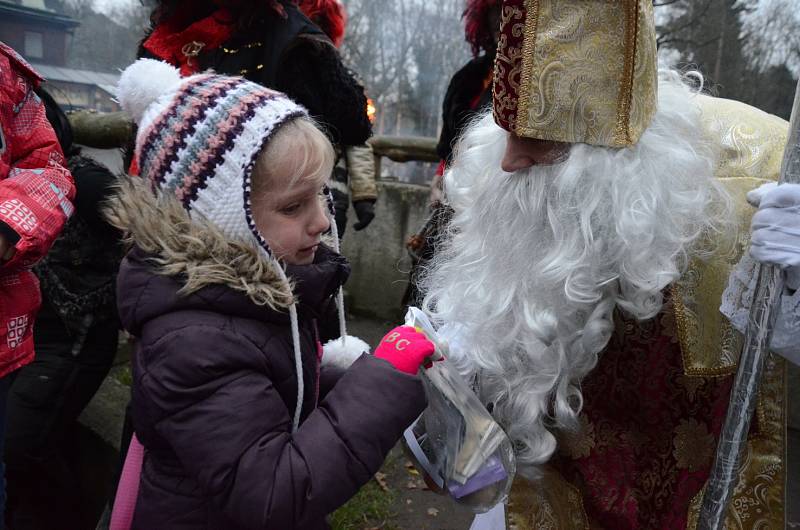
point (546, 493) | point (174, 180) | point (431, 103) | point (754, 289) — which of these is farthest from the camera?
point (431, 103)

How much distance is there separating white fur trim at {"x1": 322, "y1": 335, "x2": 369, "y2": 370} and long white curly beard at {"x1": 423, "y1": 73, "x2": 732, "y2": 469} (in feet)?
1.11

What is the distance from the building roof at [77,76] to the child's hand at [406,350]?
254cm

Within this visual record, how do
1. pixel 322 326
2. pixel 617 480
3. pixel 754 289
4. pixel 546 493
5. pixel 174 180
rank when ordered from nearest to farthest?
pixel 754 289
pixel 174 180
pixel 617 480
pixel 546 493
pixel 322 326

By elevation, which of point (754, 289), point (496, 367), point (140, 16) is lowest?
point (496, 367)

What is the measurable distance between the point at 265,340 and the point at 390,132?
16.3 feet

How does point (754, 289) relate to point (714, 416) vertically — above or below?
above

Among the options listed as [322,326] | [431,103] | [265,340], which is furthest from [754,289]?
[431,103]

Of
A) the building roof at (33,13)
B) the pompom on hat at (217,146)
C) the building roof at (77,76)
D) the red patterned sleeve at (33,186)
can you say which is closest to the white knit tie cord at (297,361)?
the pompom on hat at (217,146)

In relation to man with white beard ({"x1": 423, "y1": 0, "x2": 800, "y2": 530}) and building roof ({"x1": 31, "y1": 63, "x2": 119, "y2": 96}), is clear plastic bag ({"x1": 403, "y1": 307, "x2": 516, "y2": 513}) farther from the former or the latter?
building roof ({"x1": 31, "y1": 63, "x2": 119, "y2": 96})

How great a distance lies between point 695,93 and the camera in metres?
1.49

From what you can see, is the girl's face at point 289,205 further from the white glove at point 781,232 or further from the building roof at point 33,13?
the building roof at point 33,13

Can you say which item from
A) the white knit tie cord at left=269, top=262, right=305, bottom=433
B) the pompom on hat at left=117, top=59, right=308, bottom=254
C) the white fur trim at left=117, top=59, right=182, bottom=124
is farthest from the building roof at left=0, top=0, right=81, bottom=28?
the white knit tie cord at left=269, top=262, right=305, bottom=433

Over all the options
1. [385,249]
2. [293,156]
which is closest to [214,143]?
[293,156]

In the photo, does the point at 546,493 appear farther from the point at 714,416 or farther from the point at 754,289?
the point at 754,289
